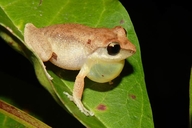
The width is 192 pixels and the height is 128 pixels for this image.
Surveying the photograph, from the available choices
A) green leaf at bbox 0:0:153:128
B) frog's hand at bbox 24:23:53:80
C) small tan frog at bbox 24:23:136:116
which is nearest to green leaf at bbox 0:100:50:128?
green leaf at bbox 0:0:153:128

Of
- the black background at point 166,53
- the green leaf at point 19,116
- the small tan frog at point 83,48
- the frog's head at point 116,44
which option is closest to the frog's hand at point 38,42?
the small tan frog at point 83,48

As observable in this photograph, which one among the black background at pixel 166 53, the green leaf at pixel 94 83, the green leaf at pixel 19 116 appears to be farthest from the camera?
the black background at pixel 166 53

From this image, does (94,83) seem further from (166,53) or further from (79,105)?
(166,53)

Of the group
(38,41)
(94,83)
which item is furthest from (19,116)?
(38,41)

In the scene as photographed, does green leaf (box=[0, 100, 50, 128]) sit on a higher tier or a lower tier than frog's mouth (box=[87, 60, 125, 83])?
higher

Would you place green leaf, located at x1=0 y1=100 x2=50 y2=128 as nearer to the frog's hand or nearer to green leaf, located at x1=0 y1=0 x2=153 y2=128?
green leaf, located at x1=0 y1=0 x2=153 y2=128

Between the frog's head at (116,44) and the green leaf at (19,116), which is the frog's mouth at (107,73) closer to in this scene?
the frog's head at (116,44)

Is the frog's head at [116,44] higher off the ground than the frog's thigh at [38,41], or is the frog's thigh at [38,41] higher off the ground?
the frog's thigh at [38,41]
